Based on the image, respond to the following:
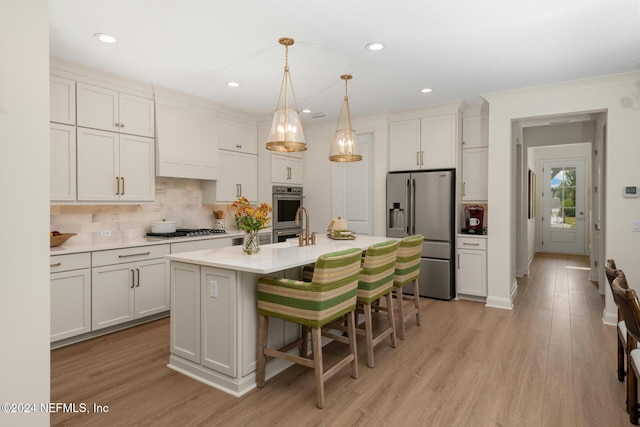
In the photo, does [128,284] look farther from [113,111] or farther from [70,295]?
[113,111]

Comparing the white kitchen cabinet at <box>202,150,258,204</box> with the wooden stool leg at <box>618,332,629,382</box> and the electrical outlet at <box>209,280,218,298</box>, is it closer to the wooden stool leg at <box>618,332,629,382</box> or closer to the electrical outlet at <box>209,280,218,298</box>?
the electrical outlet at <box>209,280,218,298</box>

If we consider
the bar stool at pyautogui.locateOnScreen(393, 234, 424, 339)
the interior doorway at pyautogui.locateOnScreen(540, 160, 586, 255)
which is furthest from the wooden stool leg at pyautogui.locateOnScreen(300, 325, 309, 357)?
the interior doorway at pyautogui.locateOnScreen(540, 160, 586, 255)

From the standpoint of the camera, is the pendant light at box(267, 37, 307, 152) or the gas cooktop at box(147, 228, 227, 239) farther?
the gas cooktop at box(147, 228, 227, 239)

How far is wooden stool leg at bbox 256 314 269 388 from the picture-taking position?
8.35 ft

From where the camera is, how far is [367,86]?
4.23 m

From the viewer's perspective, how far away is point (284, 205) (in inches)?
228

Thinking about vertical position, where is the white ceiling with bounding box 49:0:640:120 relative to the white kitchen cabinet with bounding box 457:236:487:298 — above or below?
above

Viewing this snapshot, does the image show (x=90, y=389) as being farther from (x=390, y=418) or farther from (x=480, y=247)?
(x=480, y=247)

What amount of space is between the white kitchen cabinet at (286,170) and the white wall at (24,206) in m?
4.32

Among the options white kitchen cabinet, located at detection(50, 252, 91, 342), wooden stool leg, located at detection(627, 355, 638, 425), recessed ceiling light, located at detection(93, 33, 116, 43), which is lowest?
wooden stool leg, located at detection(627, 355, 638, 425)

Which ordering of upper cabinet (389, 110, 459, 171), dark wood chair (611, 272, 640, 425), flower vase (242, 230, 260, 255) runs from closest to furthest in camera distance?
dark wood chair (611, 272, 640, 425), flower vase (242, 230, 260, 255), upper cabinet (389, 110, 459, 171)

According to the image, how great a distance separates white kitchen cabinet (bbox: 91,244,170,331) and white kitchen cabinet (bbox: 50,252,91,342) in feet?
0.21

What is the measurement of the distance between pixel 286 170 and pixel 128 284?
9.65 ft

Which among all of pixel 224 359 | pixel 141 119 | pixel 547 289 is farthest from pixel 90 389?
pixel 547 289
